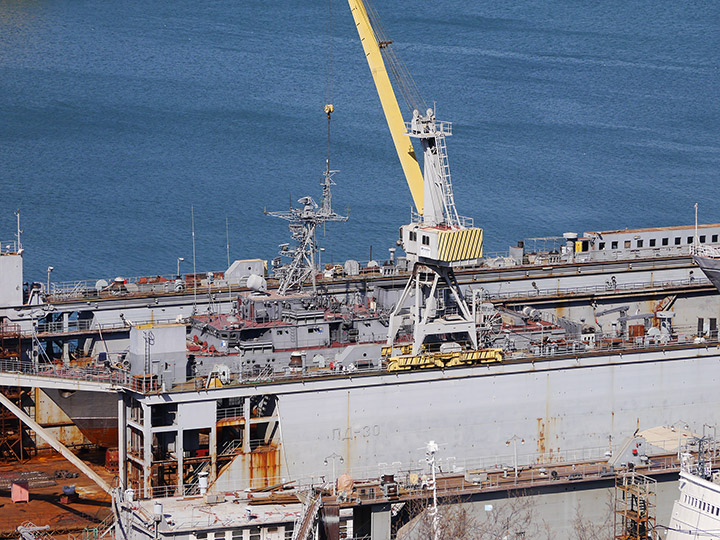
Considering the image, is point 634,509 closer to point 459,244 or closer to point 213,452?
point 459,244

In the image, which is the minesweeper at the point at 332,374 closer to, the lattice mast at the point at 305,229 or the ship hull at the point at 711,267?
the lattice mast at the point at 305,229

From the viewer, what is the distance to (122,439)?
49.5 meters

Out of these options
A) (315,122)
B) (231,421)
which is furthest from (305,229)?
(315,122)

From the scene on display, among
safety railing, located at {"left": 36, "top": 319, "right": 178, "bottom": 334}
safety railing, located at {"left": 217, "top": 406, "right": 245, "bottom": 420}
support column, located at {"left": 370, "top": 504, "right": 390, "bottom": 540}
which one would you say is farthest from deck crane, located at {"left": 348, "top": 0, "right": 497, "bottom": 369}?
safety railing, located at {"left": 36, "top": 319, "right": 178, "bottom": 334}

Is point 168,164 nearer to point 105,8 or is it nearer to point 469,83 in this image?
point 469,83

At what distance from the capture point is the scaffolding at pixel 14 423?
184 feet

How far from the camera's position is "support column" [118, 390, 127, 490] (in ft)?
162

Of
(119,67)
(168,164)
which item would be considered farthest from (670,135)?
(119,67)

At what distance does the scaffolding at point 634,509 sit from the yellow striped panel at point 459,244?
1160cm

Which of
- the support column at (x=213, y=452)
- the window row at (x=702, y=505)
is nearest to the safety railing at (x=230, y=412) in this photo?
the support column at (x=213, y=452)

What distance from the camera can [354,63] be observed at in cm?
15838

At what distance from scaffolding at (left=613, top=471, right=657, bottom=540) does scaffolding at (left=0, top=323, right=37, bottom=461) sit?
27.1 metres

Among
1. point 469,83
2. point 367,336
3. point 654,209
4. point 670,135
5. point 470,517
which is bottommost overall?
point 470,517

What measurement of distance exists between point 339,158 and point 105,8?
89.4m
